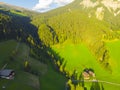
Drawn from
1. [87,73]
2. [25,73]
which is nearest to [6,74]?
[25,73]

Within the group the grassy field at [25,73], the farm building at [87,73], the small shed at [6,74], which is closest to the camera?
the grassy field at [25,73]

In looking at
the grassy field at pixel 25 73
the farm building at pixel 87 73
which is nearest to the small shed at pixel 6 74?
the grassy field at pixel 25 73

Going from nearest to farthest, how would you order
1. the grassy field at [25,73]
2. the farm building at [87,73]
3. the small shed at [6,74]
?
the grassy field at [25,73], the small shed at [6,74], the farm building at [87,73]

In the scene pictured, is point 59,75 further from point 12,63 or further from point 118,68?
point 118,68

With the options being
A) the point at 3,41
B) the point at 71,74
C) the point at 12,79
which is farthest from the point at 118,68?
the point at 12,79

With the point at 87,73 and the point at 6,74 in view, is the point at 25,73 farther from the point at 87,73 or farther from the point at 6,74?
the point at 87,73

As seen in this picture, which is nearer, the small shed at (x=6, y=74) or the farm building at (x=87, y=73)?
the small shed at (x=6, y=74)

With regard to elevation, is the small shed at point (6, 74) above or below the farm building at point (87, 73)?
above

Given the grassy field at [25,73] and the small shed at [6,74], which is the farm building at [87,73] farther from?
the small shed at [6,74]

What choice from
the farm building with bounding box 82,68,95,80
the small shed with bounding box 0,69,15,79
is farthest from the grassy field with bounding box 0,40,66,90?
the farm building with bounding box 82,68,95,80
